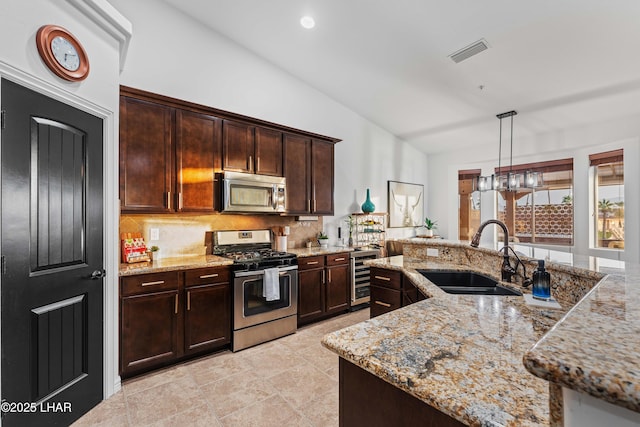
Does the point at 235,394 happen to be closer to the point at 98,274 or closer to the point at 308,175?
the point at 98,274

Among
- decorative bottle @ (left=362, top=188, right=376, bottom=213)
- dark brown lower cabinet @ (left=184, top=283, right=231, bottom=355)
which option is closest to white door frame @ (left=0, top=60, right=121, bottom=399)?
dark brown lower cabinet @ (left=184, top=283, right=231, bottom=355)

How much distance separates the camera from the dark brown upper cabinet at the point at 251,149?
10.5ft

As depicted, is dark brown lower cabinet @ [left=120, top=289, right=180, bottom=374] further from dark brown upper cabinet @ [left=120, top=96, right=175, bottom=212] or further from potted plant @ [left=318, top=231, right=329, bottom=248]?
potted plant @ [left=318, top=231, right=329, bottom=248]

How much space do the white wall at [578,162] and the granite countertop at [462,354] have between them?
12.1 feet

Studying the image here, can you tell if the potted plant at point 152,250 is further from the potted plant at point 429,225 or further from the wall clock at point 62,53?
the potted plant at point 429,225

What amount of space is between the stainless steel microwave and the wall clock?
143 cm

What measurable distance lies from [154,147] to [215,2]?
1.73 metres

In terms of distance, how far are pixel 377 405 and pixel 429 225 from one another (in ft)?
17.5

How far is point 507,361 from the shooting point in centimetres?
87

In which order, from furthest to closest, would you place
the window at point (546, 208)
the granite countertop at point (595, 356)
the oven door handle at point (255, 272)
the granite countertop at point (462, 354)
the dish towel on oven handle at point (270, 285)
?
the window at point (546, 208), the dish towel on oven handle at point (270, 285), the oven door handle at point (255, 272), the granite countertop at point (462, 354), the granite countertop at point (595, 356)

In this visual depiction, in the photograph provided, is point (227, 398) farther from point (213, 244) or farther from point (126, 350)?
point (213, 244)

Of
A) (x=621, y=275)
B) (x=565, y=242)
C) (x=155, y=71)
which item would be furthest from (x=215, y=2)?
(x=565, y=242)

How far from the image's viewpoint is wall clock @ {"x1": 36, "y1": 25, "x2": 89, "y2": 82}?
1.72 metres

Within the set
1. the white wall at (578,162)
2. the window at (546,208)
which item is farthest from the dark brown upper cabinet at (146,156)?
→ the white wall at (578,162)
